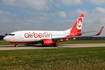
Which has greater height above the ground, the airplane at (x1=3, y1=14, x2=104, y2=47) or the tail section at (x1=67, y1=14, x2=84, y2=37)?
the tail section at (x1=67, y1=14, x2=84, y2=37)

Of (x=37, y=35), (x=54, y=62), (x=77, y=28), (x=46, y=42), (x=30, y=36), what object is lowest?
(x=54, y=62)

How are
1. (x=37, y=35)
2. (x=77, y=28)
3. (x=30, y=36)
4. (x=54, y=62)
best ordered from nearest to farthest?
(x=54, y=62), (x=30, y=36), (x=37, y=35), (x=77, y=28)

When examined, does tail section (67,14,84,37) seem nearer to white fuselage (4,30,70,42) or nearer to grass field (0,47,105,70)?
white fuselage (4,30,70,42)

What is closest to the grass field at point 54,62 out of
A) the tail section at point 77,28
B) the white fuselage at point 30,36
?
the white fuselage at point 30,36

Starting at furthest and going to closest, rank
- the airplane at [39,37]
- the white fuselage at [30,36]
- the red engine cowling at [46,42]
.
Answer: the red engine cowling at [46,42] < the airplane at [39,37] < the white fuselage at [30,36]

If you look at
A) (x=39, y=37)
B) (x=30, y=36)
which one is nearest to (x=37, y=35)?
(x=39, y=37)

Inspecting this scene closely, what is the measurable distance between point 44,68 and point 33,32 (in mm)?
21219

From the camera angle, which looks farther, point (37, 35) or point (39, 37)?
point (39, 37)

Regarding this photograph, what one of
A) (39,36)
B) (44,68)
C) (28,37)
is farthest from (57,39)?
→ (44,68)

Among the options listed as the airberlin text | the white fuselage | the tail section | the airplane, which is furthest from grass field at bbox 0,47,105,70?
the tail section

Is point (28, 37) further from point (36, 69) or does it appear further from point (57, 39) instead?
point (36, 69)

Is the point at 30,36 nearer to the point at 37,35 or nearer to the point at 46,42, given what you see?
the point at 37,35

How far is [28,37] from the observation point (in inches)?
1053

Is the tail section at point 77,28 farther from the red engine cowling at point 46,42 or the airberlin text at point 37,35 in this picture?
the red engine cowling at point 46,42
